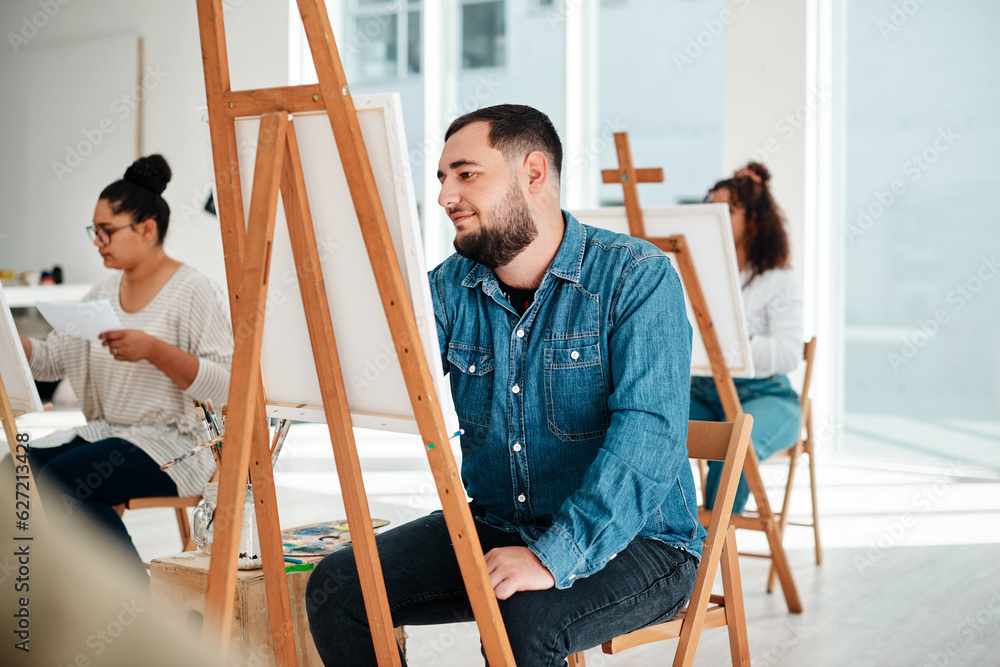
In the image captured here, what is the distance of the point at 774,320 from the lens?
3154 mm

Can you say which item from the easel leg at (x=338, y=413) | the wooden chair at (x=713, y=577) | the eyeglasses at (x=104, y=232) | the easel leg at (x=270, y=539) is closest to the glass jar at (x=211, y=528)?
the easel leg at (x=270, y=539)

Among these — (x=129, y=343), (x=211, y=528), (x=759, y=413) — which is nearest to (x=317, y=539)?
(x=211, y=528)

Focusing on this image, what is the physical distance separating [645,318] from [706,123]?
4.40 metres

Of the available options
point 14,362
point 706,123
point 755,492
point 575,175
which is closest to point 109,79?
point 575,175

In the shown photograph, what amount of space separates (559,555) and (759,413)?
167cm

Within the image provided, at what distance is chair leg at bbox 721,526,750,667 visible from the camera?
5.70 feet

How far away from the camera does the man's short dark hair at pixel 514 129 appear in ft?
5.38

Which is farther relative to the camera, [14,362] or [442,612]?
[14,362]

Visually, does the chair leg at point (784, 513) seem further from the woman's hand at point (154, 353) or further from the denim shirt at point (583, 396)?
the woman's hand at point (154, 353)

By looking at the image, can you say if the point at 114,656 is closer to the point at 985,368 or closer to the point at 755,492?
the point at 755,492

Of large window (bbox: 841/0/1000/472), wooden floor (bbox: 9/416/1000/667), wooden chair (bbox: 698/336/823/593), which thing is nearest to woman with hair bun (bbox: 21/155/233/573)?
wooden floor (bbox: 9/416/1000/667)

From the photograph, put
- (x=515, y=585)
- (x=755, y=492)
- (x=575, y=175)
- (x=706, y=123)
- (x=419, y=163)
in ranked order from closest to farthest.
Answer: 1. (x=515, y=585)
2. (x=755, y=492)
3. (x=706, y=123)
4. (x=575, y=175)
5. (x=419, y=163)

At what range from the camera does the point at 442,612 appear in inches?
62.9

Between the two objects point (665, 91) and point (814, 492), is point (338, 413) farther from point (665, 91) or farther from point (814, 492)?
point (665, 91)
